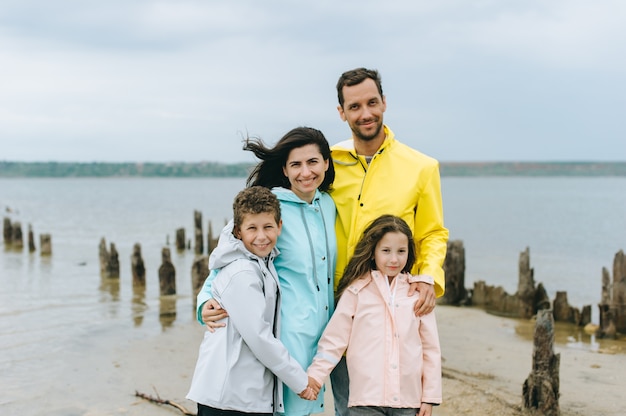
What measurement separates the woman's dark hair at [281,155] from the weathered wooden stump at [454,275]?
10251 mm

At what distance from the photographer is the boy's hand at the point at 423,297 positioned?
154 inches

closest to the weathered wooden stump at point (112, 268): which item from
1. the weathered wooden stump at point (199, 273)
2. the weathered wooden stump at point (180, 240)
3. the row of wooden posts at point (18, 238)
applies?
the weathered wooden stump at point (199, 273)

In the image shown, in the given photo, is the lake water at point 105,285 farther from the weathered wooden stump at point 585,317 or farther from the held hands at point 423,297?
the held hands at point 423,297

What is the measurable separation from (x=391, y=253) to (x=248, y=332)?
108 cm

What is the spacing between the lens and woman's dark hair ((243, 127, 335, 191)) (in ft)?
13.0

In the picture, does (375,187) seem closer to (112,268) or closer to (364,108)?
(364,108)

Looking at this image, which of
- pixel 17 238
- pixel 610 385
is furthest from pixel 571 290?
pixel 17 238

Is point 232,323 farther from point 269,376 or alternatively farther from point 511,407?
point 511,407

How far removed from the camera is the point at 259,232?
3.61m

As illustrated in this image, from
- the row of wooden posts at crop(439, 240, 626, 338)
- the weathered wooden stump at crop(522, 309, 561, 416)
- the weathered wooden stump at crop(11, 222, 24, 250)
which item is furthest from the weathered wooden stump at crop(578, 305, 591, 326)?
the weathered wooden stump at crop(11, 222, 24, 250)

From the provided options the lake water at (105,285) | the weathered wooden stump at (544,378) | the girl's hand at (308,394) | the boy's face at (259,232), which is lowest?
the lake water at (105,285)

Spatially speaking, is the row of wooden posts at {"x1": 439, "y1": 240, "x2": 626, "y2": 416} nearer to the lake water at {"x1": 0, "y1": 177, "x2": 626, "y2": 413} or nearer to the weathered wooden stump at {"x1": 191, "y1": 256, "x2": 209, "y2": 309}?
the lake water at {"x1": 0, "y1": 177, "x2": 626, "y2": 413}

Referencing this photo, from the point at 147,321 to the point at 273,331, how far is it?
899 centimetres

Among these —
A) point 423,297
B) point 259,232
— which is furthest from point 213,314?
point 423,297
